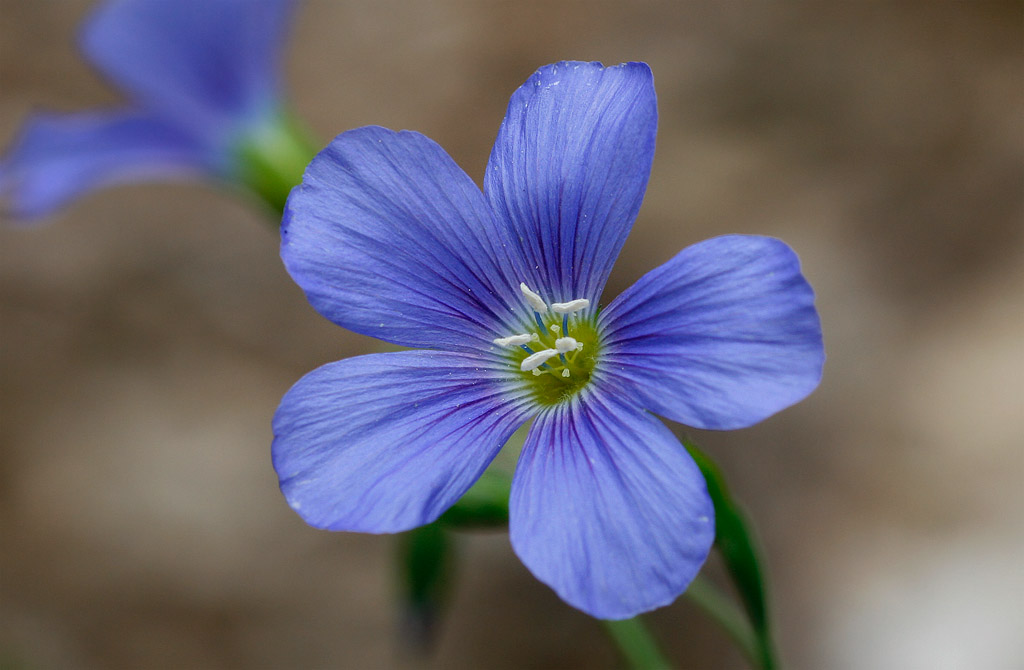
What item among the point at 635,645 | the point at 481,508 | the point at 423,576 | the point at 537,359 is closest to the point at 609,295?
the point at 423,576

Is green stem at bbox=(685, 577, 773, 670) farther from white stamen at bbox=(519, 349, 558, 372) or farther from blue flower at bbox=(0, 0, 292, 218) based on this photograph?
blue flower at bbox=(0, 0, 292, 218)

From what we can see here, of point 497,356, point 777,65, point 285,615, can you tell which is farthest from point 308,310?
point 497,356

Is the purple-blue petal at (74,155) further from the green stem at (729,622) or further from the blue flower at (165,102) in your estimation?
the green stem at (729,622)

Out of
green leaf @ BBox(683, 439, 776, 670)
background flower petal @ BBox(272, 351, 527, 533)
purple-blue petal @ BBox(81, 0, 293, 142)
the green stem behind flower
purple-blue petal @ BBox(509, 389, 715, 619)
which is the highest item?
purple-blue petal @ BBox(81, 0, 293, 142)

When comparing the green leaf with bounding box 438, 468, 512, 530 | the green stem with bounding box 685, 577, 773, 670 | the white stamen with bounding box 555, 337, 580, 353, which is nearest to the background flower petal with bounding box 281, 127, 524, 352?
the white stamen with bounding box 555, 337, 580, 353

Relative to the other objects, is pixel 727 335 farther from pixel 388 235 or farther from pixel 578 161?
pixel 388 235

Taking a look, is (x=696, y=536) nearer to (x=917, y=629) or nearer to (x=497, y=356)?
(x=497, y=356)
